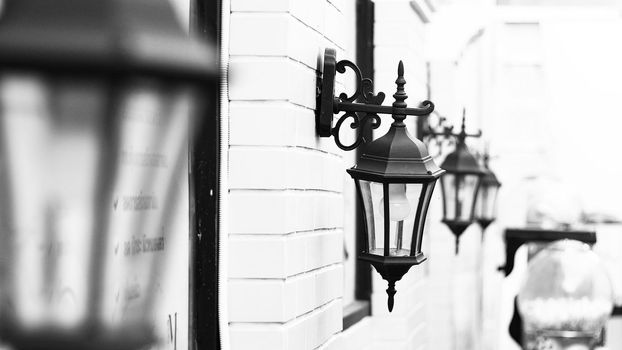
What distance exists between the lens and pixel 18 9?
69 cm

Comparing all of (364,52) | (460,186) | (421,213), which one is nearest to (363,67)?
(364,52)

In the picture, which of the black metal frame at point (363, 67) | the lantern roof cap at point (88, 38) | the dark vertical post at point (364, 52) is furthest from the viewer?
the dark vertical post at point (364, 52)

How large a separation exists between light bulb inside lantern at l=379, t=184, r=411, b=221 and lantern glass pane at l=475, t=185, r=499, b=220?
11.6 ft

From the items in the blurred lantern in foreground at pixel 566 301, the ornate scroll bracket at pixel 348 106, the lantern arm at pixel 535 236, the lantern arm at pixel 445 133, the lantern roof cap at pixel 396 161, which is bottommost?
the blurred lantern in foreground at pixel 566 301

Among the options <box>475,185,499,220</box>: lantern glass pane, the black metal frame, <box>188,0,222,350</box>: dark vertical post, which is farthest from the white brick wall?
<box>475,185,499,220</box>: lantern glass pane

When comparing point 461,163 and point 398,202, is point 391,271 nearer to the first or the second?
point 398,202

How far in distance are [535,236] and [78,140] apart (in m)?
5.92

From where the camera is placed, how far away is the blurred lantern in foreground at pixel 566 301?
490cm

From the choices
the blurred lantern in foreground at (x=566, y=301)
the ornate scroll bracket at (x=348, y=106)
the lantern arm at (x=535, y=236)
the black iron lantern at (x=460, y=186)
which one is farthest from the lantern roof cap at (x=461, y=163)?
the ornate scroll bracket at (x=348, y=106)

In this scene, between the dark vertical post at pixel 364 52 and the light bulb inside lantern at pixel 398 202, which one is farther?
the dark vertical post at pixel 364 52

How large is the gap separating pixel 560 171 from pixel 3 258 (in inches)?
405

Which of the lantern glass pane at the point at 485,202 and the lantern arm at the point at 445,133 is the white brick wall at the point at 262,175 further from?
the lantern glass pane at the point at 485,202

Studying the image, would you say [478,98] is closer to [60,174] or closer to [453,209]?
[453,209]

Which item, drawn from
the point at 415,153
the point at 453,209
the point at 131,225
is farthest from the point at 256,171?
the point at 453,209
